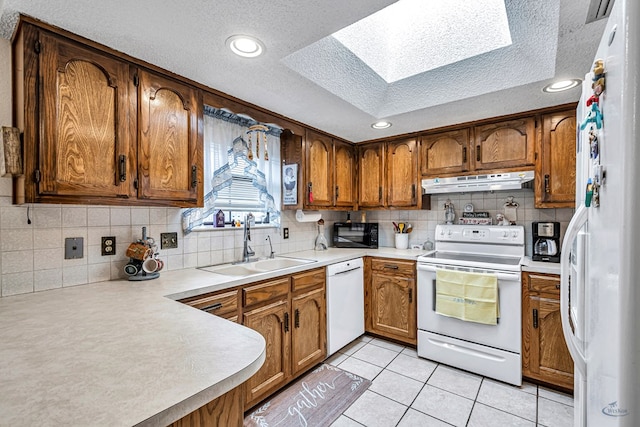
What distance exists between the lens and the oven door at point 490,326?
2.18m

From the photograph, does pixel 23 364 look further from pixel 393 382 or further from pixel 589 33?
pixel 589 33

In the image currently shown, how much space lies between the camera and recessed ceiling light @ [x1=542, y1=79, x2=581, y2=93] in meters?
1.82

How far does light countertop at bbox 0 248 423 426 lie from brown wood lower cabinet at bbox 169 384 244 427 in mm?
99

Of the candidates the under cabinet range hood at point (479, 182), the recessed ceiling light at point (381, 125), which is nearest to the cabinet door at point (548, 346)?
the under cabinet range hood at point (479, 182)

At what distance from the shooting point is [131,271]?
171 centimetres

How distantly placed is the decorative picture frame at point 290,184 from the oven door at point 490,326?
1.31 metres

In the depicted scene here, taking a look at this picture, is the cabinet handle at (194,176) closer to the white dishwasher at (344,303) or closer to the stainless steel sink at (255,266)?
the stainless steel sink at (255,266)

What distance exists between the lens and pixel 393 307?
9.27 ft

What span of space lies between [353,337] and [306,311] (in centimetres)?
77

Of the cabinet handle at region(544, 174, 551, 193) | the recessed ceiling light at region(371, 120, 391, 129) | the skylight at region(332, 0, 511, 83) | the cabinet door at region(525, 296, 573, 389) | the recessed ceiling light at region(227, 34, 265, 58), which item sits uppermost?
the skylight at region(332, 0, 511, 83)

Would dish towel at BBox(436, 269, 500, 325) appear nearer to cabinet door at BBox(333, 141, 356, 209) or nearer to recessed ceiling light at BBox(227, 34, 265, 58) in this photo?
Result: cabinet door at BBox(333, 141, 356, 209)

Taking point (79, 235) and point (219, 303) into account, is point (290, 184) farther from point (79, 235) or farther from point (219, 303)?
point (79, 235)

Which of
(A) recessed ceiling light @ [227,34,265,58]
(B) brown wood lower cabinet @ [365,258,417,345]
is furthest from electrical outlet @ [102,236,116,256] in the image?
(B) brown wood lower cabinet @ [365,258,417,345]

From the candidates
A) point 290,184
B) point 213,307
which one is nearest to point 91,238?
point 213,307
